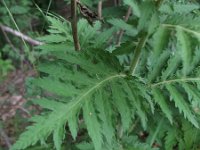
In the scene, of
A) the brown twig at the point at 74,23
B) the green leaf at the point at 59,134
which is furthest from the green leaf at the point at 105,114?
the brown twig at the point at 74,23

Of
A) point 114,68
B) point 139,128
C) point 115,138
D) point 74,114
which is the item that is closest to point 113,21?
point 114,68

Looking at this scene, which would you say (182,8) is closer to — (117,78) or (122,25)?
(122,25)

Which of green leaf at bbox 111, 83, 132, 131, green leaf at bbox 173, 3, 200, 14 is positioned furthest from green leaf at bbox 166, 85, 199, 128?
green leaf at bbox 173, 3, 200, 14

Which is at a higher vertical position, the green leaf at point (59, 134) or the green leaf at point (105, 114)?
the green leaf at point (105, 114)

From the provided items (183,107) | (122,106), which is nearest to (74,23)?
(122,106)

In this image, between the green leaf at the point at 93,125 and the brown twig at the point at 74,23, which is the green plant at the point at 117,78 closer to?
the green leaf at the point at 93,125

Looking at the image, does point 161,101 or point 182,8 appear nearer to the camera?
point 182,8

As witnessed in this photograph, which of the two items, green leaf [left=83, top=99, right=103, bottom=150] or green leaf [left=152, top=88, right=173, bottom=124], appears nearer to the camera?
green leaf [left=83, top=99, right=103, bottom=150]

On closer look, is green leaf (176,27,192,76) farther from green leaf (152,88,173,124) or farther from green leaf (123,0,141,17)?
green leaf (152,88,173,124)

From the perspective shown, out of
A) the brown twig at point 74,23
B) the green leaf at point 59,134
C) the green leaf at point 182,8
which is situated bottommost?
the green leaf at point 59,134

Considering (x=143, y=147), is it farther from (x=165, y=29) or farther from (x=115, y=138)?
(x=165, y=29)

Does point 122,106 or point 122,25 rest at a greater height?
point 122,25

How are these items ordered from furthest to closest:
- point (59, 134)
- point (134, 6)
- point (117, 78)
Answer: point (117, 78) < point (59, 134) < point (134, 6)

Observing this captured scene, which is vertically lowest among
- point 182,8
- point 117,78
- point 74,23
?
point 117,78
